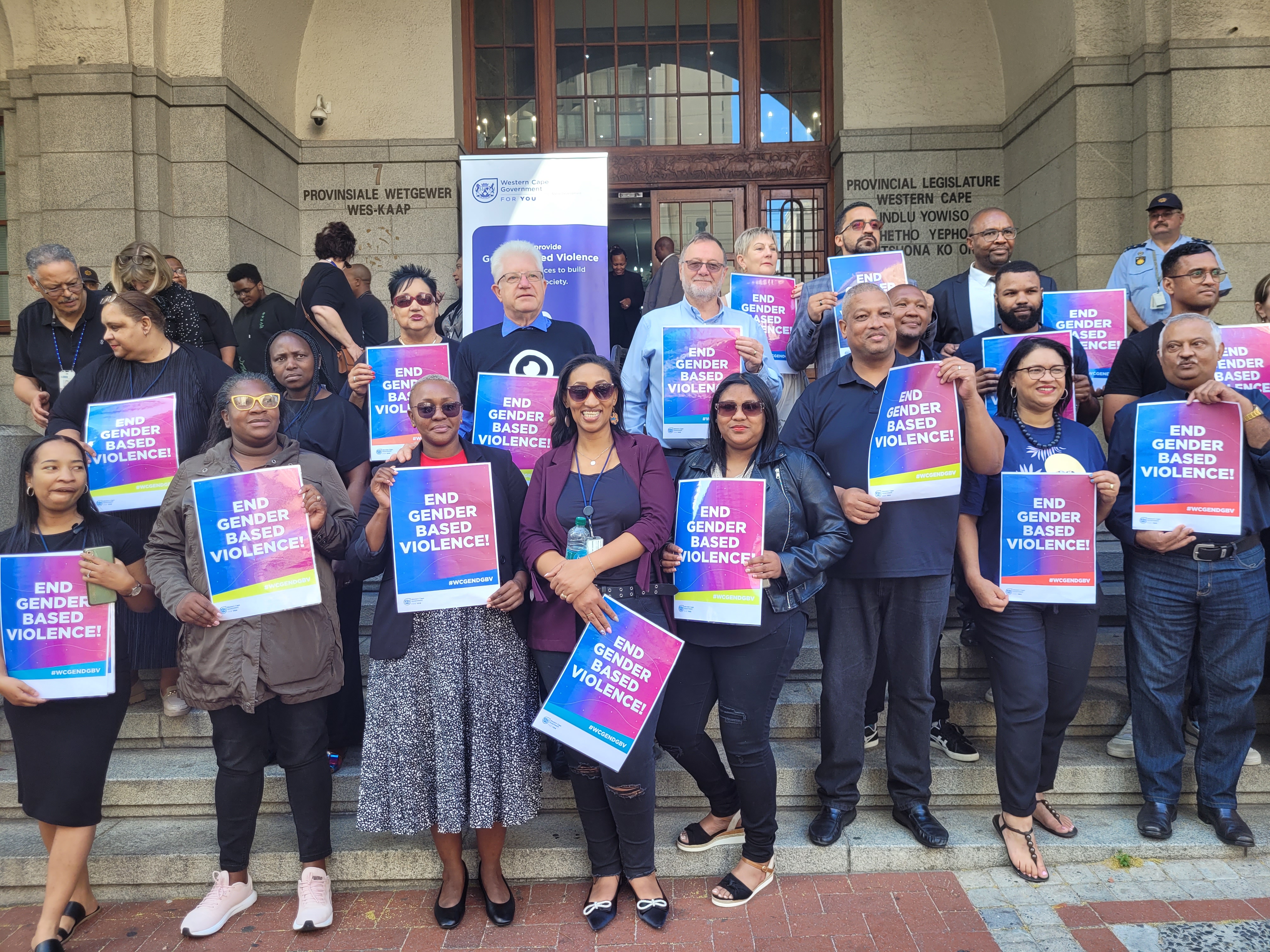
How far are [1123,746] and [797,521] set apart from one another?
225 centimetres

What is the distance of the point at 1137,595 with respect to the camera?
4.05 meters

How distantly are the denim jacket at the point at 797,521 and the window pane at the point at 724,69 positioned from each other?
8440 mm

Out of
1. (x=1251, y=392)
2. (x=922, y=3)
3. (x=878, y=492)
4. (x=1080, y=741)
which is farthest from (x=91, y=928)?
(x=922, y=3)

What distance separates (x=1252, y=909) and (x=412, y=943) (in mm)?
3407

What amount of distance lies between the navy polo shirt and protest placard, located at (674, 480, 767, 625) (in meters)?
0.53

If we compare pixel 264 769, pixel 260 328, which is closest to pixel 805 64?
pixel 260 328

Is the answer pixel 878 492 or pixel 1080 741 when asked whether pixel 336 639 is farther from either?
pixel 1080 741

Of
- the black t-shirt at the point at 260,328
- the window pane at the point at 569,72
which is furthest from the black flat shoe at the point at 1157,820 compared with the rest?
the window pane at the point at 569,72

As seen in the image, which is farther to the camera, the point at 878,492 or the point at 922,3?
the point at 922,3

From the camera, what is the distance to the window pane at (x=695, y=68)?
35.1 feet

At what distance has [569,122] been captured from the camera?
10.8 metres

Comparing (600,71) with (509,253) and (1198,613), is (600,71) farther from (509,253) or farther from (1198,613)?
(1198,613)

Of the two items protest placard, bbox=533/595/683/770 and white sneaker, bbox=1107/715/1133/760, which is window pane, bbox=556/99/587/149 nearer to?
protest placard, bbox=533/595/683/770

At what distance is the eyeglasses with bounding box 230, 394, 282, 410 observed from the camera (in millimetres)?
3461
